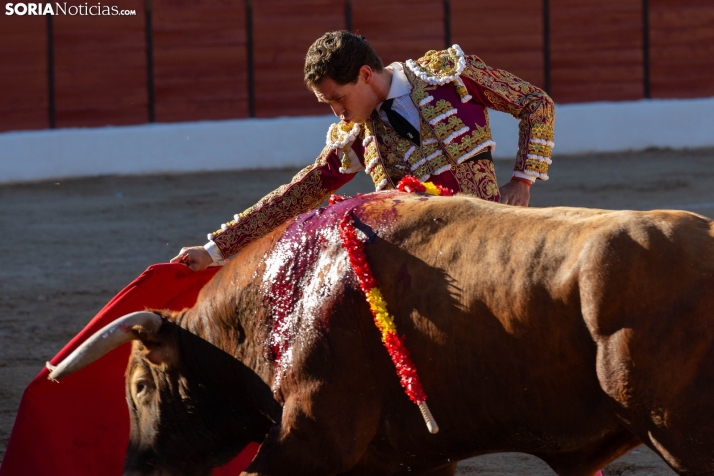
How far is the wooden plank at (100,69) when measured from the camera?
9.38 m

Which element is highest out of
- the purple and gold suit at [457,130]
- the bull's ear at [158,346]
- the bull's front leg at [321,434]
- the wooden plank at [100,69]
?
the wooden plank at [100,69]

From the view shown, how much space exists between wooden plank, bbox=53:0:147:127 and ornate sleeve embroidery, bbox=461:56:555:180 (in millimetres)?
6884

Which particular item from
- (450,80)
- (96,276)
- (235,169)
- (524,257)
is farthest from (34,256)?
(524,257)

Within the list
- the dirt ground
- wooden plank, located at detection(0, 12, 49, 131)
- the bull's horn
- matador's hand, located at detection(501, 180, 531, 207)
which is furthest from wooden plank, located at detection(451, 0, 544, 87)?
the bull's horn

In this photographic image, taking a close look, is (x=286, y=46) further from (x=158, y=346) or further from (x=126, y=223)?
(x=158, y=346)

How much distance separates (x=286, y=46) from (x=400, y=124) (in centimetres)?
700

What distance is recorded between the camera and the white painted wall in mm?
9133

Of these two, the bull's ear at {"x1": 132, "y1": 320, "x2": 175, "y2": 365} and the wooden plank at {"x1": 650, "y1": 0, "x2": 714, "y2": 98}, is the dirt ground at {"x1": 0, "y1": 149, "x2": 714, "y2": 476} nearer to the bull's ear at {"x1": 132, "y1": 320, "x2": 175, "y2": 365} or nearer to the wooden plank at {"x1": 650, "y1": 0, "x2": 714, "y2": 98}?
the wooden plank at {"x1": 650, "y1": 0, "x2": 714, "y2": 98}

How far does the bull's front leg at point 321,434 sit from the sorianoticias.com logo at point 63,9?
762cm

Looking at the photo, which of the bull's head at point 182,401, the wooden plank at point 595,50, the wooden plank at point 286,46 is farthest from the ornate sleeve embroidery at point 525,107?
the wooden plank at point 595,50

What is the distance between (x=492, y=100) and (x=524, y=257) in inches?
35.9

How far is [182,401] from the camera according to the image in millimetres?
2703

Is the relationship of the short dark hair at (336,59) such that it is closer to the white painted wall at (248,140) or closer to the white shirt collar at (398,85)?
the white shirt collar at (398,85)

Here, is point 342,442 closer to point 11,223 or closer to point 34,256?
point 34,256
